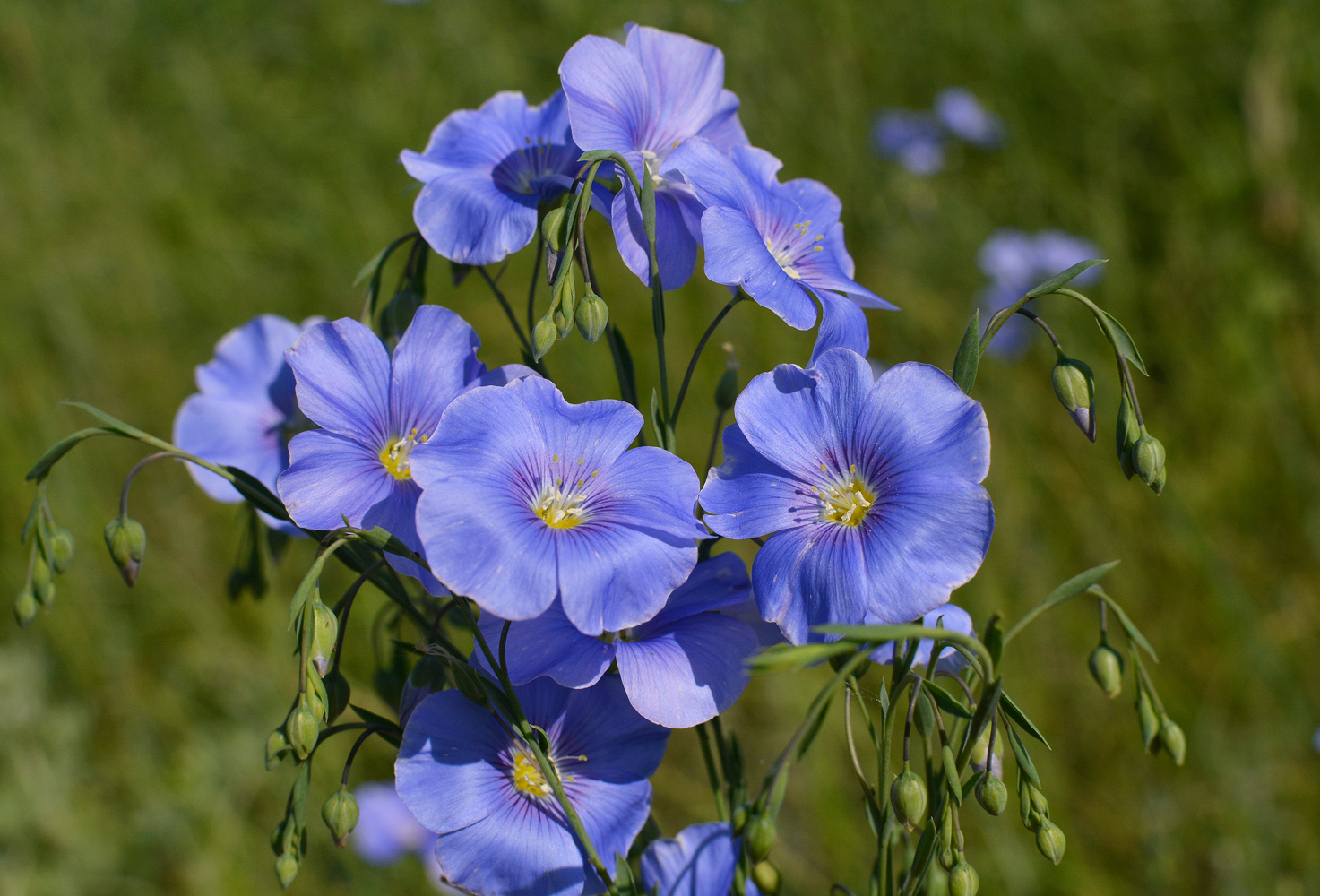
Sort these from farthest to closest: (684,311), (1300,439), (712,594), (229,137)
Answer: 1. (229,137)
2. (684,311)
3. (1300,439)
4. (712,594)

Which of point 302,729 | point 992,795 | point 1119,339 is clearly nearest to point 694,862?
point 992,795

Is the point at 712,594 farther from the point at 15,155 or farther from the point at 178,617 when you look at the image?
the point at 15,155

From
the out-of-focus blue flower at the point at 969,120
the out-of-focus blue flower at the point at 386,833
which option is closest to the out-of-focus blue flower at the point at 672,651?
the out-of-focus blue flower at the point at 386,833

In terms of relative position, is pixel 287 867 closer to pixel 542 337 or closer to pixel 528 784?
pixel 528 784

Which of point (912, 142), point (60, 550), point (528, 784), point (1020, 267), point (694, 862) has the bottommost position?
point (1020, 267)

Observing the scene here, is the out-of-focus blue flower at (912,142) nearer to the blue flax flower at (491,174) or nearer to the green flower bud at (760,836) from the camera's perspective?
the blue flax flower at (491,174)

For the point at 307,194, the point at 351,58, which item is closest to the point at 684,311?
the point at 307,194

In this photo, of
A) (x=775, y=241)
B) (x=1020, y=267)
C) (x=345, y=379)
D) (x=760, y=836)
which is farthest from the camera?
(x=1020, y=267)
